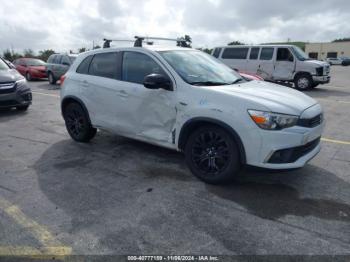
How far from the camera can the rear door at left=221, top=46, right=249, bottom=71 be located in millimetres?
16078

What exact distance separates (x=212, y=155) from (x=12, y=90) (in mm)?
6852

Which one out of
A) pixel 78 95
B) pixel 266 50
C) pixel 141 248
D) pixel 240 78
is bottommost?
pixel 141 248

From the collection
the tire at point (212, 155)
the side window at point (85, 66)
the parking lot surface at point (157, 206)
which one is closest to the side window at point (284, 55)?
the parking lot surface at point (157, 206)

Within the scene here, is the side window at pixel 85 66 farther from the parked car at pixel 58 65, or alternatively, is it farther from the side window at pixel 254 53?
the parked car at pixel 58 65

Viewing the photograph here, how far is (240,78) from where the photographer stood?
5.12m

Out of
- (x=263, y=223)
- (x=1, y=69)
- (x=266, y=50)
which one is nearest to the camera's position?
(x=263, y=223)

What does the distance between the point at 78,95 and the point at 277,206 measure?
387 cm

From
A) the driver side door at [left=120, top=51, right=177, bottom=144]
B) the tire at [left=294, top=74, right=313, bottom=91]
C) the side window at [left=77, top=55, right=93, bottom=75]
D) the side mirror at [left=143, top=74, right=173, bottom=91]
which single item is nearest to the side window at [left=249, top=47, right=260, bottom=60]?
the tire at [left=294, top=74, right=313, bottom=91]

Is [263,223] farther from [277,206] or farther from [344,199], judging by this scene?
[344,199]

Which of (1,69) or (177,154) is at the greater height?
(1,69)

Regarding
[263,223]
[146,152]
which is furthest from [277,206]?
[146,152]

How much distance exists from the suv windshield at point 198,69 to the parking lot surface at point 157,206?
1305mm

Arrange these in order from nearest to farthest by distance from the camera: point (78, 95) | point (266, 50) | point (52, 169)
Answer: point (52, 169) → point (78, 95) → point (266, 50)

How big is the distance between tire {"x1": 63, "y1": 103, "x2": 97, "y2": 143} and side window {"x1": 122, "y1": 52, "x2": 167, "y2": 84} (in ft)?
4.20
